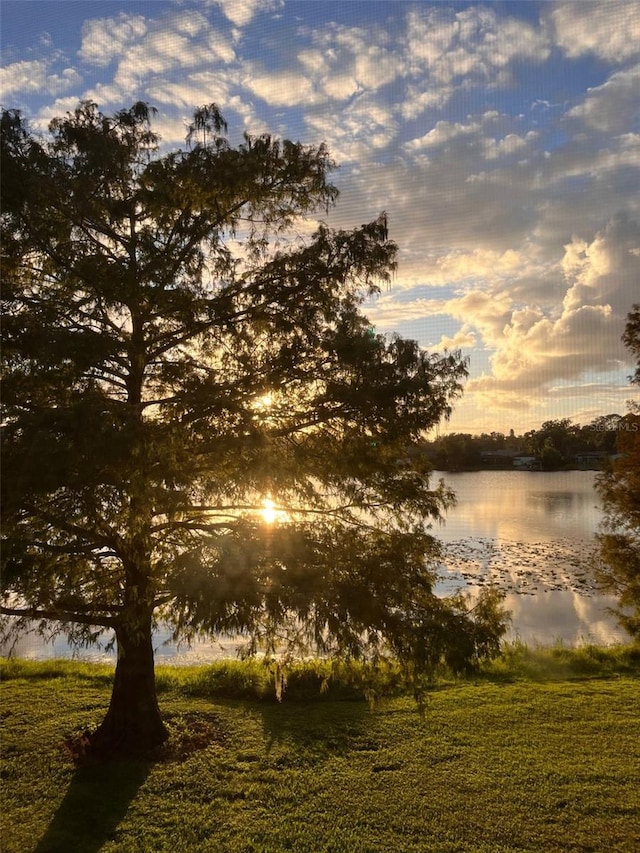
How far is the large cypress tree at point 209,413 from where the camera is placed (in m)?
6.39

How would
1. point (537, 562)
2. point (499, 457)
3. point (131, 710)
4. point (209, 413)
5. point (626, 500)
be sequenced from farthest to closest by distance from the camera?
point (499, 457) → point (537, 562) → point (626, 500) → point (131, 710) → point (209, 413)

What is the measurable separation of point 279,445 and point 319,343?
149 cm

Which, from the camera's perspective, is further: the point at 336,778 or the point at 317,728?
the point at 317,728

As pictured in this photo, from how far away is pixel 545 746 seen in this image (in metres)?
9.30

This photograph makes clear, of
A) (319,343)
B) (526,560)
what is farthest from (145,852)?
(526,560)

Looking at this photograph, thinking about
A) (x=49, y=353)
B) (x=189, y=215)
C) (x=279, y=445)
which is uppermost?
(x=189, y=215)

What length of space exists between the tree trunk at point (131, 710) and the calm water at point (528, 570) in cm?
61

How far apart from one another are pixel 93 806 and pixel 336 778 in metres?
3.32

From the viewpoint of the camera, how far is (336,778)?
8.21 meters

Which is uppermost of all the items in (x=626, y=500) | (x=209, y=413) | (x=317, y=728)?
(x=209, y=413)

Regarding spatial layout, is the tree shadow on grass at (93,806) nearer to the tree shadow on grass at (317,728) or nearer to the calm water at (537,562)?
the tree shadow on grass at (317,728)

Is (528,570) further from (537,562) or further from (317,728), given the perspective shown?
(317,728)

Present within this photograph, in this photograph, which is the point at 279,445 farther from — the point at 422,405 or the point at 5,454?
the point at 5,454

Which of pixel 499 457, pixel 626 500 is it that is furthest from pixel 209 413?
pixel 499 457
